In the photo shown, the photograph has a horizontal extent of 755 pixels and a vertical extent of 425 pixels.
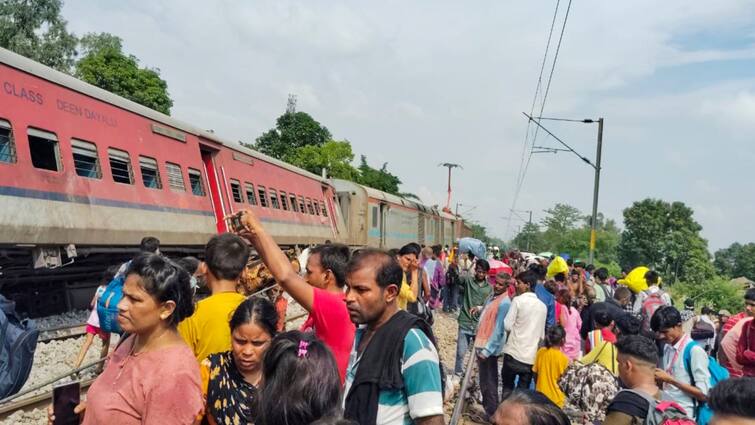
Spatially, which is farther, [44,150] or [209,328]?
[44,150]

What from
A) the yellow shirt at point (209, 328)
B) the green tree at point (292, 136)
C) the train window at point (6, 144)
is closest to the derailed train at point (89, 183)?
the train window at point (6, 144)

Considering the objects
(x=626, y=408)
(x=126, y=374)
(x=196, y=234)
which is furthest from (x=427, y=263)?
(x=126, y=374)

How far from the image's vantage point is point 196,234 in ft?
38.1

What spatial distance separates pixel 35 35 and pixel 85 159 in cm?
2809

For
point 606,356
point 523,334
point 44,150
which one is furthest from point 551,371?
point 44,150

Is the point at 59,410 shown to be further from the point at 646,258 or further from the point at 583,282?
the point at 646,258

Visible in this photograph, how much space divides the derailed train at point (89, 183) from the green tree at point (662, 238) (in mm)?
46615

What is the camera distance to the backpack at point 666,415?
2820mm

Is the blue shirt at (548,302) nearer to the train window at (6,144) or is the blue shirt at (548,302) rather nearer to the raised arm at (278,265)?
the raised arm at (278,265)

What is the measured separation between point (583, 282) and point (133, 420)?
9.12m

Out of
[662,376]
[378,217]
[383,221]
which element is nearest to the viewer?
[662,376]

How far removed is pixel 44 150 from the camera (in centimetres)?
830

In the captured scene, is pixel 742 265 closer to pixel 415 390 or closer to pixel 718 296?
pixel 718 296

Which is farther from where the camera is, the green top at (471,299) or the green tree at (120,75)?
the green tree at (120,75)
